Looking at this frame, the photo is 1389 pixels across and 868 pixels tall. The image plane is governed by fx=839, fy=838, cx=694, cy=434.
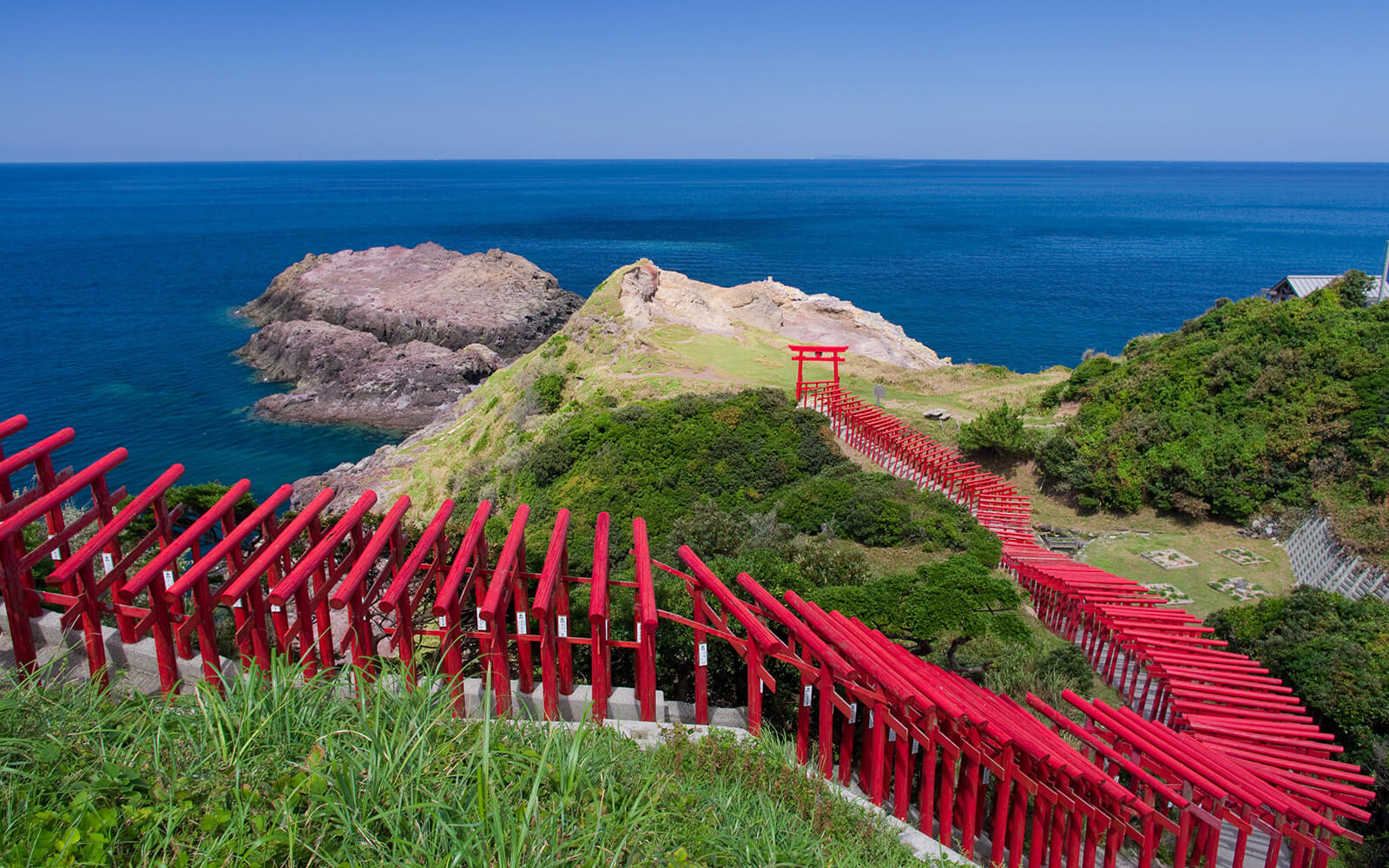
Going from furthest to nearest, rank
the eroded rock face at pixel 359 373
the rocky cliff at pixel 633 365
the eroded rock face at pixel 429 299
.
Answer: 1. the eroded rock face at pixel 429 299
2. the eroded rock face at pixel 359 373
3. the rocky cliff at pixel 633 365

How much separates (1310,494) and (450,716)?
2097 centimetres

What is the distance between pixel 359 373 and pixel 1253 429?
152ft

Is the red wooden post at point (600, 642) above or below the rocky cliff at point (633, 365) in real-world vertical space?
above

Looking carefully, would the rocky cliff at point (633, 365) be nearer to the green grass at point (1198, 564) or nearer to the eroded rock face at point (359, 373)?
the eroded rock face at point (359, 373)

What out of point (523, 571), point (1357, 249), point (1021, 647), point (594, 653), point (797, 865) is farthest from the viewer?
point (1357, 249)

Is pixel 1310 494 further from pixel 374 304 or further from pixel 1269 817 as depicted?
pixel 374 304

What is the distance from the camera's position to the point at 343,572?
838 centimetres

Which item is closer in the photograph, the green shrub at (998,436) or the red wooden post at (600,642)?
the red wooden post at (600,642)

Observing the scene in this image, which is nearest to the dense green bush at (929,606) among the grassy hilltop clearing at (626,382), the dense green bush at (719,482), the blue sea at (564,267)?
the dense green bush at (719,482)

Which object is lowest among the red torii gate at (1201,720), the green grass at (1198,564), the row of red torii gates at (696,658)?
the green grass at (1198,564)

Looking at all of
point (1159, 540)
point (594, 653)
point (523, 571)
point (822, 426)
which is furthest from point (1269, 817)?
point (822, 426)

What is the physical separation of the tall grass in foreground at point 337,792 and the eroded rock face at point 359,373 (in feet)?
142

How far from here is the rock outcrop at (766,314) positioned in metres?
40.2

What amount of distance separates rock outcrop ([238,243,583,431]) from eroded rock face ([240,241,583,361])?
100 mm
